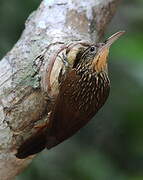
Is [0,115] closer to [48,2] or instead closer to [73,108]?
[73,108]

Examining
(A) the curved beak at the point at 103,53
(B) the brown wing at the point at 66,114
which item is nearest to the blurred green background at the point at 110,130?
(A) the curved beak at the point at 103,53

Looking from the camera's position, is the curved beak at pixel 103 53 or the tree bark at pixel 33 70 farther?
the curved beak at pixel 103 53

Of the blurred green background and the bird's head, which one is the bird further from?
the blurred green background

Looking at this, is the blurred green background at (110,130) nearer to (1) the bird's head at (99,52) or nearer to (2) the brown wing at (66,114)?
(1) the bird's head at (99,52)

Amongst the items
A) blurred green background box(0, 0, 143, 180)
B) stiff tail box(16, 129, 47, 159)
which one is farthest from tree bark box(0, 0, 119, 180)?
blurred green background box(0, 0, 143, 180)

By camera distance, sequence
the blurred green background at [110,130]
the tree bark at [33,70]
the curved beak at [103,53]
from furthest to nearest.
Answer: the blurred green background at [110,130], the curved beak at [103,53], the tree bark at [33,70]

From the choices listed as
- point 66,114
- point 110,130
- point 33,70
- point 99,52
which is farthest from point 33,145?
point 110,130
